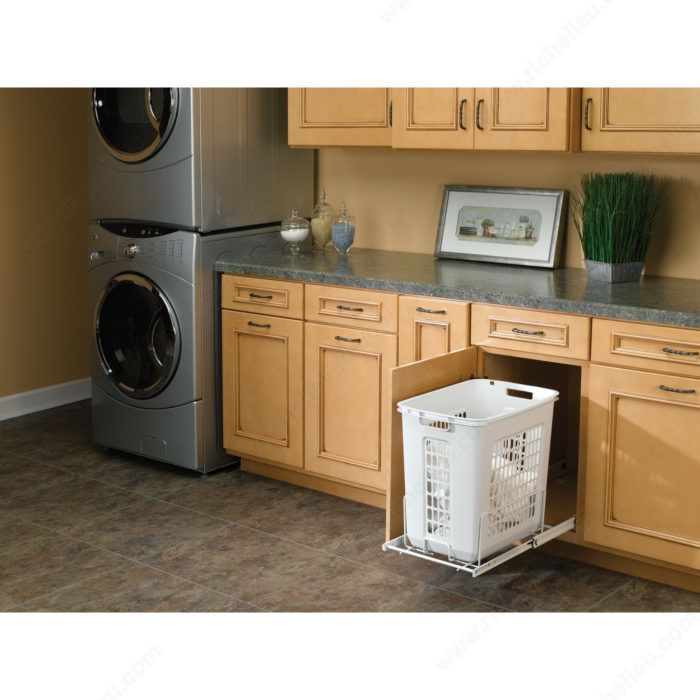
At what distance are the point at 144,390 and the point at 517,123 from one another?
1811mm

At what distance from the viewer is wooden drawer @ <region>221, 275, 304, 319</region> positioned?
354 centimetres

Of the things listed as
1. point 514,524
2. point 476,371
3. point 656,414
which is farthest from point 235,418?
point 656,414

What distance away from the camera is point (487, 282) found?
3.18 m

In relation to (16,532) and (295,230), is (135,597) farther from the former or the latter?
(295,230)

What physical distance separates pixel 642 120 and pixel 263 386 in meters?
1.69

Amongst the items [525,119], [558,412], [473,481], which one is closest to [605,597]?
[473,481]

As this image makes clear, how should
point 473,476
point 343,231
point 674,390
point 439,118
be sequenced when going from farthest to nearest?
1. point 343,231
2. point 439,118
3. point 674,390
4. point 473,476

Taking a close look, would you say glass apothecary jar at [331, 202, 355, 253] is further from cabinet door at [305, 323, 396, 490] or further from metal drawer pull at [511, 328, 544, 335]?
metal drawer pull at [511, 328, 544, 335]

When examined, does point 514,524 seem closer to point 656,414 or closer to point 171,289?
point 656,414

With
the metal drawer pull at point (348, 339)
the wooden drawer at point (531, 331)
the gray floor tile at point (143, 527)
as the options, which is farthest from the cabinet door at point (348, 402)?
the gray floor tile at point (143, 527)

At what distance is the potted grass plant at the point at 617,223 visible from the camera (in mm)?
3016

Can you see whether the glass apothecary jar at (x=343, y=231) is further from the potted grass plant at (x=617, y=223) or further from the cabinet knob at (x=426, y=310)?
the potted grass plant at (x=617, y=223)

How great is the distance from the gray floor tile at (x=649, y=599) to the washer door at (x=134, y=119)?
224cm

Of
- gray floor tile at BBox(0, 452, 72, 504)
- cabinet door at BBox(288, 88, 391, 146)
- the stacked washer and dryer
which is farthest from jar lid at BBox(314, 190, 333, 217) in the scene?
gray floor tile at BBox(0, 452, 72, 504)
